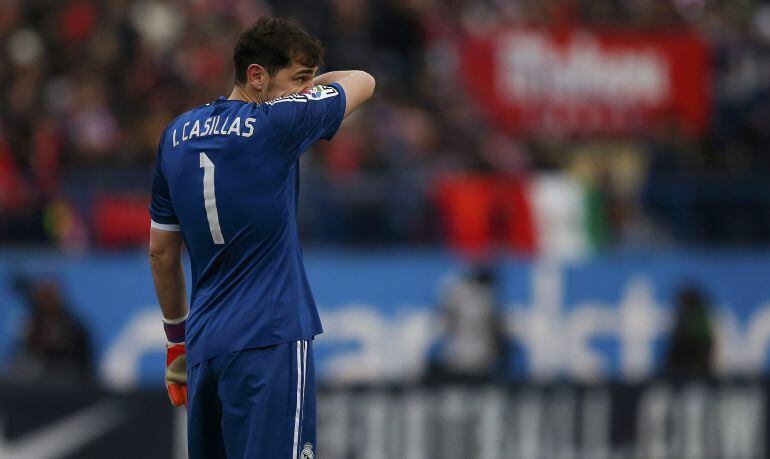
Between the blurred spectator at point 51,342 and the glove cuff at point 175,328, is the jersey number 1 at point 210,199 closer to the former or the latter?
the glove cuff at point 175,328

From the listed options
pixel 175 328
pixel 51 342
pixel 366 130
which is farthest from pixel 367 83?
pixel 366 130

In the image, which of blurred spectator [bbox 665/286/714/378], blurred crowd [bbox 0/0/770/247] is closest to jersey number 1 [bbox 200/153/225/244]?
blurred crowd [bbox 0/0/770/247]

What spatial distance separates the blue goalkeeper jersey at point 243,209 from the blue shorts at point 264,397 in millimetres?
46

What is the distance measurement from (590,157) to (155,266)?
9910 mm

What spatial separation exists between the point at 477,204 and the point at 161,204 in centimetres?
843

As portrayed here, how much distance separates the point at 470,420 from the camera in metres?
10.4

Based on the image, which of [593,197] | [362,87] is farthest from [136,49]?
[362,87]

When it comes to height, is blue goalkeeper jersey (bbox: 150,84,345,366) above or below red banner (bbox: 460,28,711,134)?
below

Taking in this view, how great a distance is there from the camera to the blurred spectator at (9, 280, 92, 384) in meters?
11.9

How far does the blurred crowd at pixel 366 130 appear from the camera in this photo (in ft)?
42.2

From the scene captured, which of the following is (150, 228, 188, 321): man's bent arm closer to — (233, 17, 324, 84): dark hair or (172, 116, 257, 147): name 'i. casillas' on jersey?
(172, 116, 257, 147): name 'i. casillas' on jersey

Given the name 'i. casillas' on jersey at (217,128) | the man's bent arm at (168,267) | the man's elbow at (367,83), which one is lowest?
the man's bent arm at (168,267)

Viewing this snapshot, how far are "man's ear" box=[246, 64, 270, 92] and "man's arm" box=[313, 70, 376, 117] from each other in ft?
0.84

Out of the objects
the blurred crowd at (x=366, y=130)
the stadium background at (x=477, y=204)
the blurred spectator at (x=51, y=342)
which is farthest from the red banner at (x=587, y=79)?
the blurred spectator at (x=51, y=342)
